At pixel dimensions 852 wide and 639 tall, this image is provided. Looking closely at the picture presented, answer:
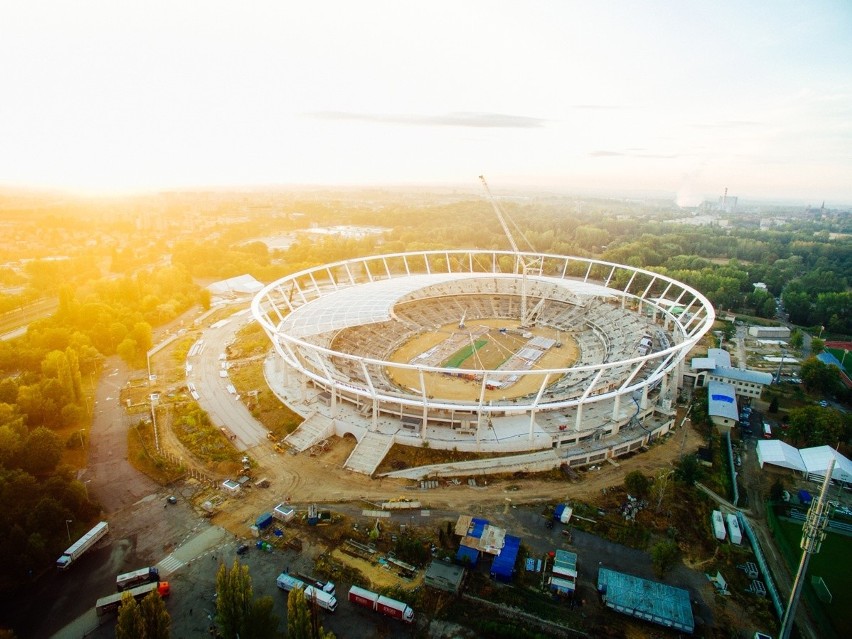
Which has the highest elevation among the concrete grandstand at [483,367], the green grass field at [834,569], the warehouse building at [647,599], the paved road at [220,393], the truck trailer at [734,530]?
the concrete grandstand at [483,367]

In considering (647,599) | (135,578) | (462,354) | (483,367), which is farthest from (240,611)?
(462,354)

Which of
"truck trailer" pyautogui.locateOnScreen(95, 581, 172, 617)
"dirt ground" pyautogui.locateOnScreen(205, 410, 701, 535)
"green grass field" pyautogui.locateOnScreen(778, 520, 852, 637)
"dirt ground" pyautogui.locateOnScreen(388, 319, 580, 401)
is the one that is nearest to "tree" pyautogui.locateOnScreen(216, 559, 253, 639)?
"truck trailer" pyautogui.locateOnScreen(95, 581, 172, 617)

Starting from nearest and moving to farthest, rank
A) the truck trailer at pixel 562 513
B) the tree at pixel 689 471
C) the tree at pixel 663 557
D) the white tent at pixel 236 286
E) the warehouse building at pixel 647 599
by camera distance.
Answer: the warehouse building at pixel 647 599 → the tree at pixel 663 557 → the truck trailer at pixel 562 513 → the tree at pixel 689 471 → the white tent at pixel 236 286

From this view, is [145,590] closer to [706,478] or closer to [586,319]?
[706,478]

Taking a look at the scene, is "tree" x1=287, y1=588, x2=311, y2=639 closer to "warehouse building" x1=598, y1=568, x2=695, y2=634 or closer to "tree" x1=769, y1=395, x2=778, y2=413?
"warehouse building" x1=598, y1=568, x2=695, y2=634

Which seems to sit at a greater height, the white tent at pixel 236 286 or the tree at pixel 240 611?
the tree at pixel 240 611

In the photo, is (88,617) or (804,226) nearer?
(88,617)

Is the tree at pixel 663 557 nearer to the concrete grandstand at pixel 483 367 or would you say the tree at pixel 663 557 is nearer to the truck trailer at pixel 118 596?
the concrete grandstand at pixel 483 367

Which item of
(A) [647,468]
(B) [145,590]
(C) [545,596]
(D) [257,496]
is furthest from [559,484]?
(B) [145,590]

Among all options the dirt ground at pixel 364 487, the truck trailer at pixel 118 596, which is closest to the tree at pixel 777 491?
the dirt ground at pixel 364 487
